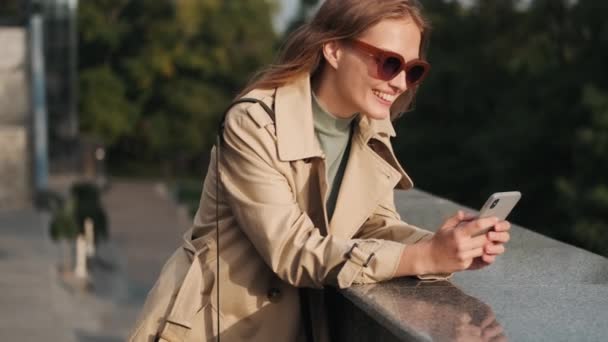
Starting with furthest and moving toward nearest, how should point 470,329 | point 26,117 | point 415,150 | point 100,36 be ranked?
point 100,36 → point 415,150 → point 26,117 → point 470,329

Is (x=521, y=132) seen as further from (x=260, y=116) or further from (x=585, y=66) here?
(x=260, y=116)

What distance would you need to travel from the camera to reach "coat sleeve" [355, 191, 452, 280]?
3188 millimetres

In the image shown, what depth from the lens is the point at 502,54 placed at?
124 ft

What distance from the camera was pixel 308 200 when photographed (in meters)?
3.03

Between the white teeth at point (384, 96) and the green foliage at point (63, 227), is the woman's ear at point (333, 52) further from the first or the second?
the green foliage at point (63, 227)

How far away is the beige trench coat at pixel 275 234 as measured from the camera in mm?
2846

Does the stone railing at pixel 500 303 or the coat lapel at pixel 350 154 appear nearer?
the stone railing at pixel 500 303

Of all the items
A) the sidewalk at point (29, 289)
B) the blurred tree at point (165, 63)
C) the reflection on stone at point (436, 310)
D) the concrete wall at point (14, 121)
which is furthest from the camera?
the blurred tree at point (165, 63)

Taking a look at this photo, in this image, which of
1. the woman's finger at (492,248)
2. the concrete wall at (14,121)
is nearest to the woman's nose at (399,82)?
the woman's finger at (492,248)

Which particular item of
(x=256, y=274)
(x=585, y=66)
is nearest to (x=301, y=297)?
(x=256, y=274)

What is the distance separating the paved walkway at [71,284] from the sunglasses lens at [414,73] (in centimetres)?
612

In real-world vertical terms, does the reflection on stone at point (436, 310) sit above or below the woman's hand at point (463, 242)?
below

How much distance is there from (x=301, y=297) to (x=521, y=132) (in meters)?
29.5

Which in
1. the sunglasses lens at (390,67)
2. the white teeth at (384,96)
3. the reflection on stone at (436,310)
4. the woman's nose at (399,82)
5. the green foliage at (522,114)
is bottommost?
the green foliage at (522,114)
